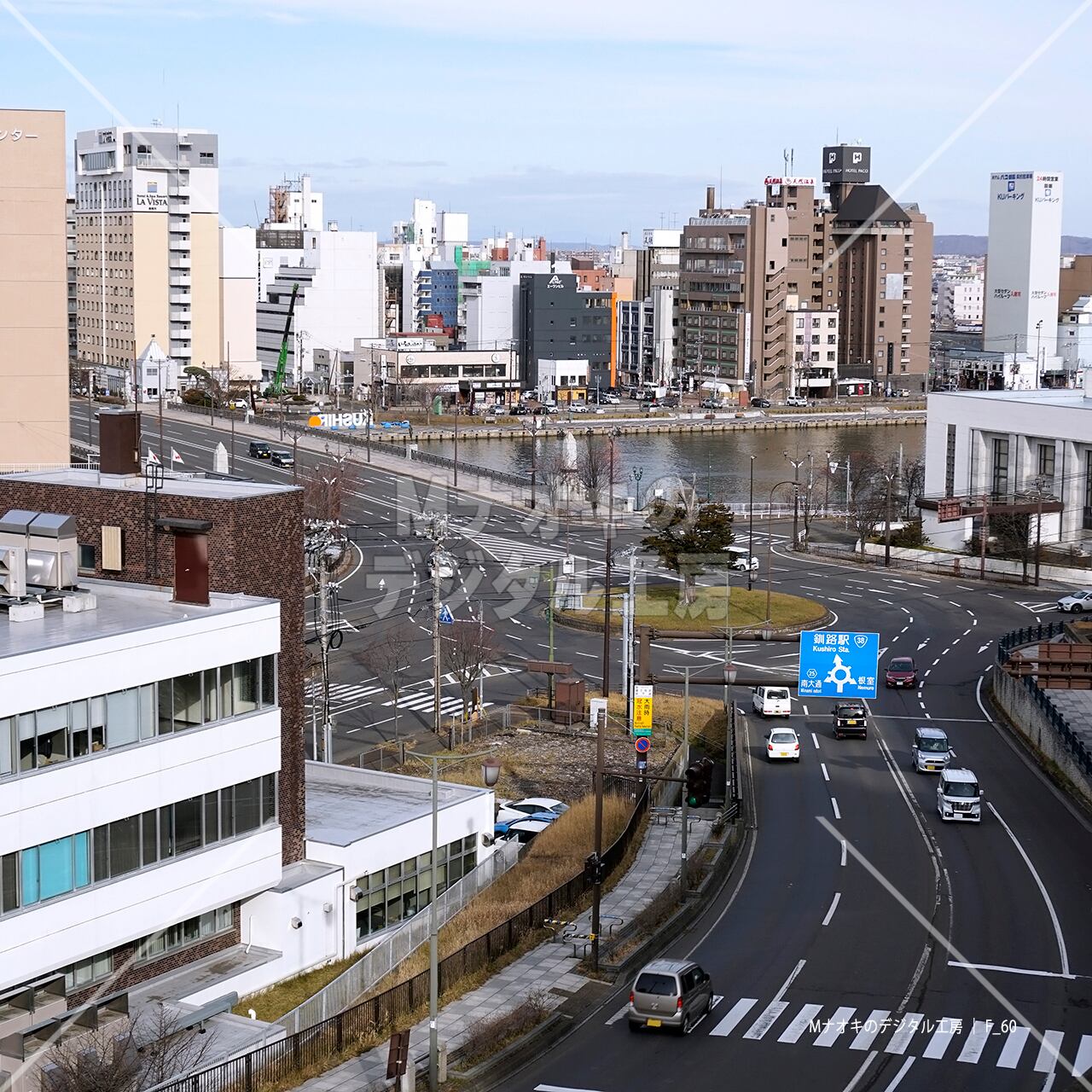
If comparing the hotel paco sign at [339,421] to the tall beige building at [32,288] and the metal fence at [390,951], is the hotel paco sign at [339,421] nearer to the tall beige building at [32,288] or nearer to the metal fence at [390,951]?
the tall beige building at [32,288]

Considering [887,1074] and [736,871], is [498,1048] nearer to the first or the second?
[887,1074]

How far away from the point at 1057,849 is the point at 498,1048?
10965 mm

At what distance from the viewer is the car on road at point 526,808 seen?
82.4 feet

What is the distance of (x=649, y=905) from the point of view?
2077 cm

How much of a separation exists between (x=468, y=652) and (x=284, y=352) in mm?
80786

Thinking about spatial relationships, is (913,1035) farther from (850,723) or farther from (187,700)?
(850,723)

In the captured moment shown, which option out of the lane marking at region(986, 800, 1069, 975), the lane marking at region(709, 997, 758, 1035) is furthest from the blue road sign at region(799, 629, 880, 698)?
the lane marking at region(709, 997, 758, 1035)

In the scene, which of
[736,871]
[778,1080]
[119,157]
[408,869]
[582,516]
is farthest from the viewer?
[119,157]

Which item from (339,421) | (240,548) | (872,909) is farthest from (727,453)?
(240,548)

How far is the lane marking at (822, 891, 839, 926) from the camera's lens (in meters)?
20.1

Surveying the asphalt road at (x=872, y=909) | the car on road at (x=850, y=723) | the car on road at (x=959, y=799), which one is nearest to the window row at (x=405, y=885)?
the asphalt road at (x=872, y=909)

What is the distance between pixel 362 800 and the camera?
21281mm

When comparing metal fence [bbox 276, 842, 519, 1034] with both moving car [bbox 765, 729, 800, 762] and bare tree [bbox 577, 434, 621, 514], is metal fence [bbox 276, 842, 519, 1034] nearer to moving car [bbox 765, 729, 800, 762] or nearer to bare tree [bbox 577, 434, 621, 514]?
moving car [bbox 765, 729, 800, 762]

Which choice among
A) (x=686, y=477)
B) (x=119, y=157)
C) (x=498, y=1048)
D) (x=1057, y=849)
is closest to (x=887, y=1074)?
(x=498, y=1048)
